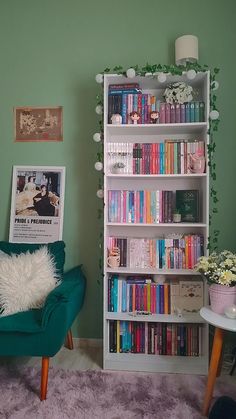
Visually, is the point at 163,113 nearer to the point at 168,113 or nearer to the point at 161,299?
the point at 168,113

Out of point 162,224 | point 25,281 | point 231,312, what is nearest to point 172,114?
point 162,224

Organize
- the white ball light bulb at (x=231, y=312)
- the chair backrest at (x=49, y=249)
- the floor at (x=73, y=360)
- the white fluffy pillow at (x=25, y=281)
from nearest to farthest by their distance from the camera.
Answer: the white ball light bulb at (x=231, y=312) < the white fluffy pillow at (x=25, y=281) < the floor at (x=73, y=360) < the chair backrest at (x=49, y=249)

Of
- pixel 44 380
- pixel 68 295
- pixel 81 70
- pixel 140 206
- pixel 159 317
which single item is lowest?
pixel 44 380

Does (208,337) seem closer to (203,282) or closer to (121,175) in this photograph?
(203,282)

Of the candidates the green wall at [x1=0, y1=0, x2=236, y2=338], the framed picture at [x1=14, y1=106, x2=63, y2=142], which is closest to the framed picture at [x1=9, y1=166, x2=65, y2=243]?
the green wall at [x1=0, y1=0, x2=236, y2=338]

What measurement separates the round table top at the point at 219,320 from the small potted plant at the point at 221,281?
0.05 m

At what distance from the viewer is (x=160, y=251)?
230cm

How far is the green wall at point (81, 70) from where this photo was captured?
7.97ft

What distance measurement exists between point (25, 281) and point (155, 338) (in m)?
1.00

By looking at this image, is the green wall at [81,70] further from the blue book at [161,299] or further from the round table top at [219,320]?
the round table top at [219,320]

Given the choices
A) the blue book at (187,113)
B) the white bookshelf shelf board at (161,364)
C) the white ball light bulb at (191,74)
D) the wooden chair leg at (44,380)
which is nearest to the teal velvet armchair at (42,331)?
the wooden chair leg at (44,380)

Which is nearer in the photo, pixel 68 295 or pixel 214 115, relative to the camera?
pixel 68 295

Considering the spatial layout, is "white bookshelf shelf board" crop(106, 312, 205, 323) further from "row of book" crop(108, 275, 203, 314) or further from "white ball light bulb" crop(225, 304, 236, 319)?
"white ball light bulb" crop(225, 304, 236, 319)

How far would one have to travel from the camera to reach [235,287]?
1900mm
